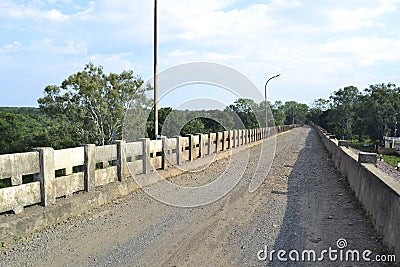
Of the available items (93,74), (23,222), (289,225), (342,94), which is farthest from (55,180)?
(342,94)

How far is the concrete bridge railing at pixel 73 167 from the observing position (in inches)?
208

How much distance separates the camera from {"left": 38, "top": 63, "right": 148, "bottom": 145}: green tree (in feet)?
103

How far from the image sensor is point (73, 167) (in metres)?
7.94

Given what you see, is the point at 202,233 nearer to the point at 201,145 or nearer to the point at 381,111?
the point at 201,145

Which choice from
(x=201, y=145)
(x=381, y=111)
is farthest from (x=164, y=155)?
(x=381, y=111)

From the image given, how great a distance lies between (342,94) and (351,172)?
9928 cm

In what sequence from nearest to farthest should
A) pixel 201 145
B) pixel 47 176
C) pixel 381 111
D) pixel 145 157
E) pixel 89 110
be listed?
pixel 47 176 < pixel 145 157 < pixel 201 145 < pixel 89 110 < pixel 381 111

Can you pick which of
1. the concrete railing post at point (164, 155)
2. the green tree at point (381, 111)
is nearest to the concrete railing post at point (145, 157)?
the concrete railing post at point (164, 155)

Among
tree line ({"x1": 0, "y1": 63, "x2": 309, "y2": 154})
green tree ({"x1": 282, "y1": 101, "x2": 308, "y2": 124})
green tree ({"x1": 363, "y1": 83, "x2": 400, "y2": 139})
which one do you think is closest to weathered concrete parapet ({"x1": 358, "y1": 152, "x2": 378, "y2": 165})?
tree line ({"x1": 0, "y1": 63, "x2": 309, "y2": 154})

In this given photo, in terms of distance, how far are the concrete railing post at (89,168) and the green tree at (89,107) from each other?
2417 centimetres

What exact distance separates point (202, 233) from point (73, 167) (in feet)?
12.4

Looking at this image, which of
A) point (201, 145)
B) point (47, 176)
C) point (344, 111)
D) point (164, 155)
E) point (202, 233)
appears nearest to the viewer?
point (202, 233)

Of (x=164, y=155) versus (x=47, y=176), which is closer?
(x=47, y=176)

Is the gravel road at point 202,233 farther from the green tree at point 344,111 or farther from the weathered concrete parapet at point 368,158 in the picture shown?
the green tree at point 344,111
